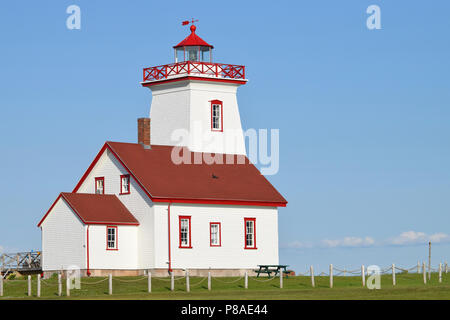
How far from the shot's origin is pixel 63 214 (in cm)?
6288

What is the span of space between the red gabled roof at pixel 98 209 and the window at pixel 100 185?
155 cm

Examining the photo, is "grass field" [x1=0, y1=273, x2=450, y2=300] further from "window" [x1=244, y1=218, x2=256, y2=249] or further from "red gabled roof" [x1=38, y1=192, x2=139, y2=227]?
"window" [x1=244, y1=218, x2=256, y2=249]

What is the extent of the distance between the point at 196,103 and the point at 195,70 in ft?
6.78

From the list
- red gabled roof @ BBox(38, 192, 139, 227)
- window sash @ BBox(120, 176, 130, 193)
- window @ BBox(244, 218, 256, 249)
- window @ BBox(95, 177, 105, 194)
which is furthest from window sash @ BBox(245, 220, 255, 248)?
window @ BBox(95, 177, 105, 194)

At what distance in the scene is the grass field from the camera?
48750 mm

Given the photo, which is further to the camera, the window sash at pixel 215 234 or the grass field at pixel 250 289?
the window sash at pixel 215 234

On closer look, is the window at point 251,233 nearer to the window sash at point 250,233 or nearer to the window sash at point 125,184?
the window sash at point 250,233

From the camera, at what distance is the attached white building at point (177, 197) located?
62469mm

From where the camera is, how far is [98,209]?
62625 mm

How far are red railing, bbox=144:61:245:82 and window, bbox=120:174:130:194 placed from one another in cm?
829

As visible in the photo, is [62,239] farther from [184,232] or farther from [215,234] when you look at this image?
[215,234]

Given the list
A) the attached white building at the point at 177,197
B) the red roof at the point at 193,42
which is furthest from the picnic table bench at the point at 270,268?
the red roof at the point at 193,42

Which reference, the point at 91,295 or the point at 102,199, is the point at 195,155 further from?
the point at 91,295
